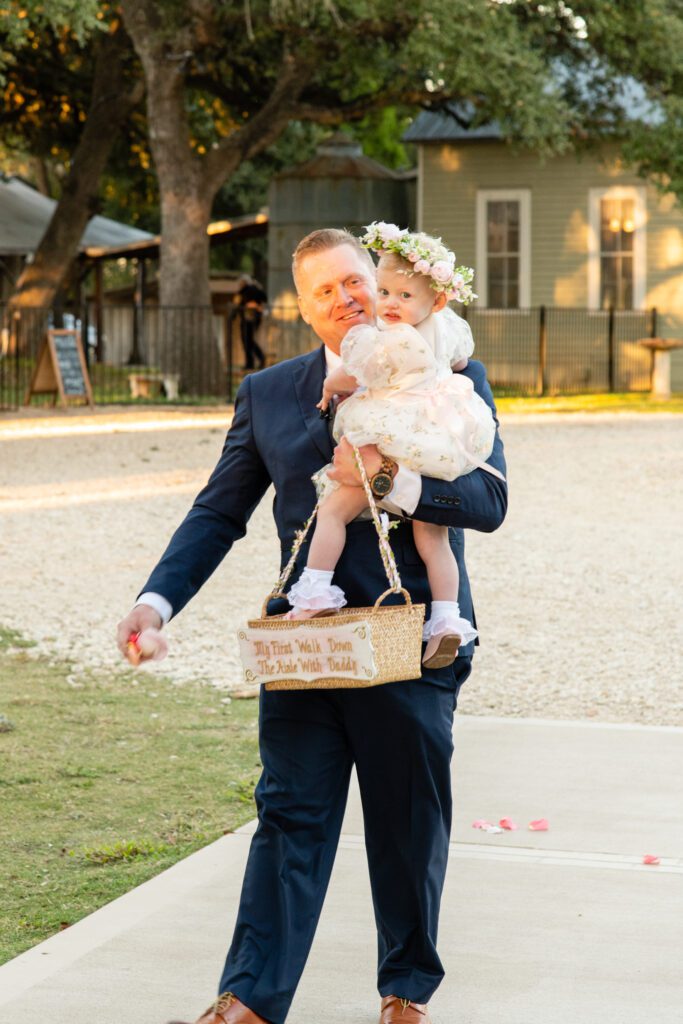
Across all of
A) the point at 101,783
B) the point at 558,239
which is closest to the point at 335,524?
the point at 101,783

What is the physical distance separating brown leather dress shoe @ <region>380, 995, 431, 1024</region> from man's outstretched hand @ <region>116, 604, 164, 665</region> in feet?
2.99

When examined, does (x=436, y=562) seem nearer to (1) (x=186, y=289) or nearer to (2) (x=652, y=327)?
(1) (x=186, y=289)

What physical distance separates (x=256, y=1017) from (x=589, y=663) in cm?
494

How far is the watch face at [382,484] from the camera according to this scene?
3.20 meters

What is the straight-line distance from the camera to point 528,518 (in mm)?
12812

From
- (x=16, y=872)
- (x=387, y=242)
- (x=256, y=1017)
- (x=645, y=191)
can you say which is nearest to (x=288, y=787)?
(x=256, y=1017)

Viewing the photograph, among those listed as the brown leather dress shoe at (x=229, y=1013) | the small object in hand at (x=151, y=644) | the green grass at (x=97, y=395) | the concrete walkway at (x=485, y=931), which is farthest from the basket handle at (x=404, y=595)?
the green grass at (x=97, y=395)

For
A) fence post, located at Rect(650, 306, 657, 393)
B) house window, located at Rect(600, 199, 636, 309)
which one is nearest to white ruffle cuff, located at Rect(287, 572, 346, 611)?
fence post, located at Rect(650, 306, 657, 393)

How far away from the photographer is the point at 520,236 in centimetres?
2827

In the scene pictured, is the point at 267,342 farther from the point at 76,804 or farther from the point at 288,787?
the point at 288,787

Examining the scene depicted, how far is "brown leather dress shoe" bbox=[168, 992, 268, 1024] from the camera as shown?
3205mm

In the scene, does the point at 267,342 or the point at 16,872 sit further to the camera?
the point at 267,342

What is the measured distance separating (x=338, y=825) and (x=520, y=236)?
2569 centimetres

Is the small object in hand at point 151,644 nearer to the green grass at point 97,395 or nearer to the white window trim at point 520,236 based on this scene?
the green grass at point 97,395
